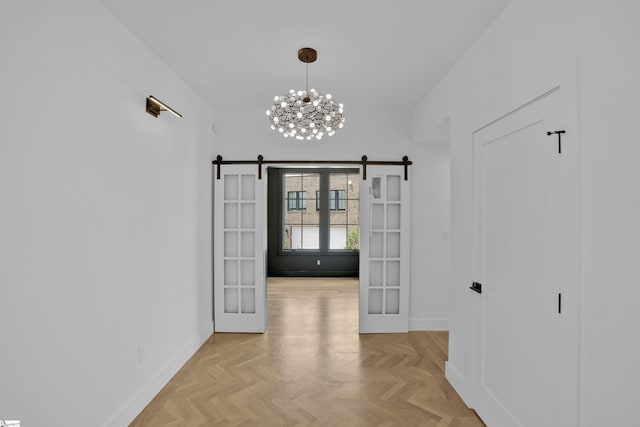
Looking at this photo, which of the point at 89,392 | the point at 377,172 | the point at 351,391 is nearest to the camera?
the point at 89,392

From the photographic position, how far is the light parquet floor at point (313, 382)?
2.34m

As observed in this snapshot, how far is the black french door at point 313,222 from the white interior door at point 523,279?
4.88m

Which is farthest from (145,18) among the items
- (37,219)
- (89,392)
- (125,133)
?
(89,392)

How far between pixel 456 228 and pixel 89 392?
2892mm

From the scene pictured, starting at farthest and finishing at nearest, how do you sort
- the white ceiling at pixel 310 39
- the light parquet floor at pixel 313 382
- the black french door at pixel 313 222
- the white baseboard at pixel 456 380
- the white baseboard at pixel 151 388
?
the black french door at pixel 313 222 → the white baseboard at pixel 456 380 → the light parquet floor at pixel 313 382 → the white baseboard at pixel 151 388 → the white ceiling at pixel 310 39

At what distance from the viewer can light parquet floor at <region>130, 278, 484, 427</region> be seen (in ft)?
7.68

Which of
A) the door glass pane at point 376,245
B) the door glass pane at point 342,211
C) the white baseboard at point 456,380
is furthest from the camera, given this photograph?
the door glass pane at point 342,211

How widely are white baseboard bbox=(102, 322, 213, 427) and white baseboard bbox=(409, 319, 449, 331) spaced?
8.60ft

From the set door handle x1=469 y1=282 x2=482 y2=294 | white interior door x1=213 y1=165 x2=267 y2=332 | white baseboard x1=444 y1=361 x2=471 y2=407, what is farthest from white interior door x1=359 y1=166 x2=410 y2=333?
door handle x1=469 y1=282 x2=482 y2=294

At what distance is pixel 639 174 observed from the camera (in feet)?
3.85

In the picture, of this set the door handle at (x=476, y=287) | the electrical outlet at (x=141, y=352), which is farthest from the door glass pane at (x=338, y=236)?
the electrical outlet at (x=141, y=352)

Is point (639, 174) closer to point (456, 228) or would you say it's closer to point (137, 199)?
point (456, 228)

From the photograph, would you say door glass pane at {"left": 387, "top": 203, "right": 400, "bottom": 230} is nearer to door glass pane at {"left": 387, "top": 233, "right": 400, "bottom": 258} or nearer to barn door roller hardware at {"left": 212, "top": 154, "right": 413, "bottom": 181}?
door glass pane at {"left": 387, "top": 233, "right": 400, "bottom": 258}

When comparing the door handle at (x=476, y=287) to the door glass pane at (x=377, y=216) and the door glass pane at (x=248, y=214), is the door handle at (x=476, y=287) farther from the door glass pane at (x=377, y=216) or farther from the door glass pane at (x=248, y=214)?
the door glass pane at (x=248, y=214)
